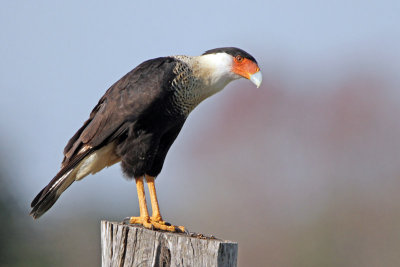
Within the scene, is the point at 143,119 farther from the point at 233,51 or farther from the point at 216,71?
the point at 233,51

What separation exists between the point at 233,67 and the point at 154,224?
1.57 metres

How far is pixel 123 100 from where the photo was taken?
5.80 m

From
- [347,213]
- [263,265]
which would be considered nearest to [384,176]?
[347,213]

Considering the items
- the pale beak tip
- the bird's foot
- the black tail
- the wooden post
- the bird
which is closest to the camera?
the wooden post

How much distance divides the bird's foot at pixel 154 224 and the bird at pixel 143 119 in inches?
3.4

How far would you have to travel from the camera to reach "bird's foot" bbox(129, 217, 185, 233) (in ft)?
17.0

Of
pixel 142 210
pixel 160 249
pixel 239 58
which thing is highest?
pixel 239 58

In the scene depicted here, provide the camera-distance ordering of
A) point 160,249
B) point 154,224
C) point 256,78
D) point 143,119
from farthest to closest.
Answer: point 256,78, point 143,119, point 154,224, point 160,249

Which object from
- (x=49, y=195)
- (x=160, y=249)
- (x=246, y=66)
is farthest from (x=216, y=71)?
(x=160, y=249)

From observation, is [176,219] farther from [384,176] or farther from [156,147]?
[156,147]

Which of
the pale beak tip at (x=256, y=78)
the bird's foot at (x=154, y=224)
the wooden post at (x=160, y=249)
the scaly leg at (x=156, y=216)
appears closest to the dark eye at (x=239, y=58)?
the pale beak tip at (x=256, y=78)

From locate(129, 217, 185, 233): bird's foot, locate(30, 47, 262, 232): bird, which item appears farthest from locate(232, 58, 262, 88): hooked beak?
locate(129, 217, 185, 233): bird's foot

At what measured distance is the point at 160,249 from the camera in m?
4.24

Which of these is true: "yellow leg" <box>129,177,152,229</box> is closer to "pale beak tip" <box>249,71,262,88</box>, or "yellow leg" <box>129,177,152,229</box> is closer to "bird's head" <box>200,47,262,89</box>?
"bird's head" <box>200,47,262,89</box>
